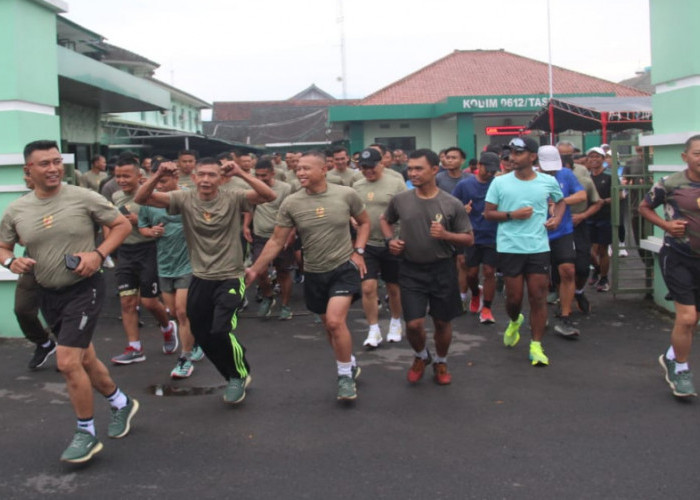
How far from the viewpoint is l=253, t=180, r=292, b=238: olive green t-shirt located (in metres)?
9.27

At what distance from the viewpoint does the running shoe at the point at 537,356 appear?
6529mm

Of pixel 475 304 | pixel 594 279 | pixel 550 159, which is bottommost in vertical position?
pixel 475 304

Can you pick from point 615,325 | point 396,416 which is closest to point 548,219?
point 615,325

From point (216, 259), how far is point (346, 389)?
56.1 inches

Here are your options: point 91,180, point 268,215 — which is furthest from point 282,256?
point 91,180

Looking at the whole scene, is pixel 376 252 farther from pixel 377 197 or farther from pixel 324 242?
pixel 324 242

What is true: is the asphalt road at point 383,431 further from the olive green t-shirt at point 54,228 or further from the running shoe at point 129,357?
the olive green t-shirt at point 54,228

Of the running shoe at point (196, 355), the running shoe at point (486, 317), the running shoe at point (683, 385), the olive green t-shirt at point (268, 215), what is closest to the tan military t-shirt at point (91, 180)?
the olive green t-shirt at point (268, 215)

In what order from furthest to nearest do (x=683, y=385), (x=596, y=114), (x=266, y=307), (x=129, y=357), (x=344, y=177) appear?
(x=596, y=114) < (x=344, y=177) < (x=266, y=307) < (x=129, y=357) < (x=683, y=385)

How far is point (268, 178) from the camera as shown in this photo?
8812 mm

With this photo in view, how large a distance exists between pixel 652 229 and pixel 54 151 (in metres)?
6.97

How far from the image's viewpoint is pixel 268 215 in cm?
934

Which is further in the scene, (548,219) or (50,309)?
A: (548,219)

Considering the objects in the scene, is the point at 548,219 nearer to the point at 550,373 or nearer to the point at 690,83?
the point at 550,373
